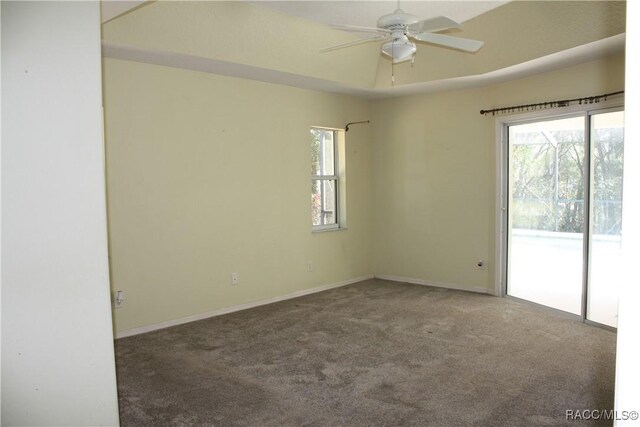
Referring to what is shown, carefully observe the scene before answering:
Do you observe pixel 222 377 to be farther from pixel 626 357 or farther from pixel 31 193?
pixel 626 357

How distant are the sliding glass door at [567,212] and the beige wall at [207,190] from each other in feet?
7.22

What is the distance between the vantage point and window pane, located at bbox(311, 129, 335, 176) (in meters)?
6.02

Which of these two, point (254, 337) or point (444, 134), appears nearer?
point (254, 337)

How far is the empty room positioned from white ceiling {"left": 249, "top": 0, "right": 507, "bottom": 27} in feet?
0.10

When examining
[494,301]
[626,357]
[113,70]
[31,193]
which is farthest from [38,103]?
[494,301]

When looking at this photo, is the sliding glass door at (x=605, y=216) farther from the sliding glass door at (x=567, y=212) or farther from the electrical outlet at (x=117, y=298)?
the electrical outlet at (x=117, y=298)

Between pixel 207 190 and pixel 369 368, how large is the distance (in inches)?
95.0

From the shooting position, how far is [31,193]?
125cm

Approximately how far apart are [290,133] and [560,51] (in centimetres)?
285

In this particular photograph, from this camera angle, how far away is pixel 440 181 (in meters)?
5.96

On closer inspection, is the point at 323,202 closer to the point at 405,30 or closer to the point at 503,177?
→ the point at 503,177

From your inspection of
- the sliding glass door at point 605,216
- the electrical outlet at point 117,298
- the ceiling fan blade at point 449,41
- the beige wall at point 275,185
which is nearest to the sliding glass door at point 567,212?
the sliding glass door at point 605,216

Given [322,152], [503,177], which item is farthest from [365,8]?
[503,177]

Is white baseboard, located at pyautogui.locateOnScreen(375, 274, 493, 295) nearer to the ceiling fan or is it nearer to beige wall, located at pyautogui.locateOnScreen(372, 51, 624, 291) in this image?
beige wall, located at pyautogui.locateOnScreen(372, 51, 624, 291)
